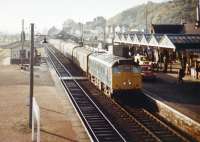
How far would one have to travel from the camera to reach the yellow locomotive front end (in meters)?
26.3

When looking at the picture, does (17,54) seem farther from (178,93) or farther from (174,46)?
(178,93)

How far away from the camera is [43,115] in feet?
75.6

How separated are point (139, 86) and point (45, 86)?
38.5ft

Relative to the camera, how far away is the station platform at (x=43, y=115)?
18516mm

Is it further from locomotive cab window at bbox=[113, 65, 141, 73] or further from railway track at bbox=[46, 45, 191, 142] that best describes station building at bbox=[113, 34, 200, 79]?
railway track at bbox=[46, 45, 191, 142]

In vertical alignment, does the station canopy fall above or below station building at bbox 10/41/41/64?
above

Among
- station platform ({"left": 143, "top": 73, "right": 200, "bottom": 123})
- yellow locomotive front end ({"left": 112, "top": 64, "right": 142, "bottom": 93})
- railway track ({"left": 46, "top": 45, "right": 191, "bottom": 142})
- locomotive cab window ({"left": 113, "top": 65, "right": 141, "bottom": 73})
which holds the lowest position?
railway track ({"left": 46, "top": 45, "right": 191, "bottom": 142})

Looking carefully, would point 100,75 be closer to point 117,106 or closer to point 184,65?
point 117,106

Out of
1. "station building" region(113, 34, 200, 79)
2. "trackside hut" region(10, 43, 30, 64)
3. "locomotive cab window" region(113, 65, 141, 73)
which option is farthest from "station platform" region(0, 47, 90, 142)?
"trackside hut" region(10, 43, 30, 64)

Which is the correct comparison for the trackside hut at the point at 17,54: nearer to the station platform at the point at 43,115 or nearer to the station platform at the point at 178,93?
the station platform at the point at 43,115

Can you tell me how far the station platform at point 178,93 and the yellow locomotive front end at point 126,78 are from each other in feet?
5.82

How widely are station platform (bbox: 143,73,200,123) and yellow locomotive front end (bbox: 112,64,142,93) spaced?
1774 millimetres

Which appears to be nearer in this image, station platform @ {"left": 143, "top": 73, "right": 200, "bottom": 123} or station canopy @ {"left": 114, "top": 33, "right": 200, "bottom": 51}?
station platform @ {"left": 143, "top": 73, "right": 200, "bottom": 123}

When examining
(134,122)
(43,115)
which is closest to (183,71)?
(134,122)
